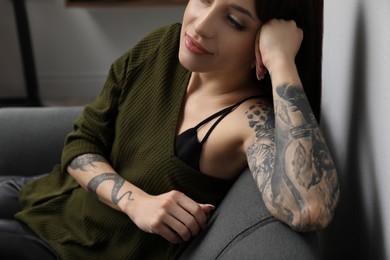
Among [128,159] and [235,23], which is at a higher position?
[235,23]

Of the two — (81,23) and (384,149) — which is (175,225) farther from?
(81,23)

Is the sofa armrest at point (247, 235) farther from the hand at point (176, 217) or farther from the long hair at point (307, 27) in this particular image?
the long hair at point (307, 27)

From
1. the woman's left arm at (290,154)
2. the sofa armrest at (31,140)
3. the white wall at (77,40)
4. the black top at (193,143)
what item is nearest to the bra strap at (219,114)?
the black top at (193,143)

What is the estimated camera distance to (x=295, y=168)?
933mm

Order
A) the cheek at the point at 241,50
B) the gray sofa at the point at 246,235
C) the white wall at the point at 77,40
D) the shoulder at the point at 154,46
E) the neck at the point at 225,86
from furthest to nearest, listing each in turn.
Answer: the white wall at the point at 77,40 → the shoulder at the point at 154,46 → the neck at the point at 225,86 → the cheek at the point at 241,50 → the gray sofa at the point at 246,235

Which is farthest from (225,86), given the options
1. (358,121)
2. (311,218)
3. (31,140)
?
(31,140)

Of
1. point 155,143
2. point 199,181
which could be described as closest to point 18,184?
point 155,143

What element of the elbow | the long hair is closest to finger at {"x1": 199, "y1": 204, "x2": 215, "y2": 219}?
the elbow

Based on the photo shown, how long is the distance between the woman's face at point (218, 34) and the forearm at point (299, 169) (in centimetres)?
15

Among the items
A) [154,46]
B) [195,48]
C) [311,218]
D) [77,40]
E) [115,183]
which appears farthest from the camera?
[77,40]

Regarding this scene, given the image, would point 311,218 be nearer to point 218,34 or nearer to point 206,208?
point 206,208

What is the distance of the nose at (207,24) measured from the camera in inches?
42.8

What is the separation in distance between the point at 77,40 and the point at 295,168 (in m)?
2.73

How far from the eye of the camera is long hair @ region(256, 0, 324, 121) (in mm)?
1073
